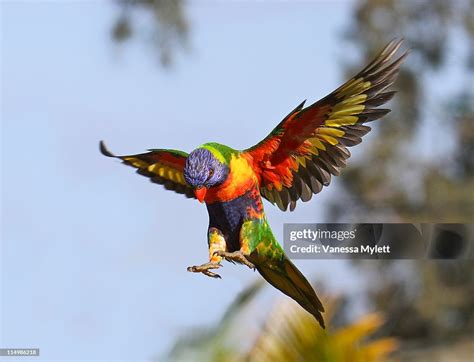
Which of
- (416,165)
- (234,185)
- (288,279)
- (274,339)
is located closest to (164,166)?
(234,185)

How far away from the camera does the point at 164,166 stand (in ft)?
5.31

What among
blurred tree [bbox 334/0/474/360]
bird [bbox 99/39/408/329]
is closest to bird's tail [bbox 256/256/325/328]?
bird [bbox 99/39/408/329]

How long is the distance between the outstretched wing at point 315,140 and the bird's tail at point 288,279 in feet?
0.41

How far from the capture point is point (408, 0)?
5.63 metres

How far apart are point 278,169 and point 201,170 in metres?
0.21

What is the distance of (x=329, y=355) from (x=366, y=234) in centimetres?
34

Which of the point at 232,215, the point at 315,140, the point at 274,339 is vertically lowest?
the point at 274,339

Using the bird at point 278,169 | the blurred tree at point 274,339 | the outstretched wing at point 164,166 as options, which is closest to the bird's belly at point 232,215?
the bird at point 278,169

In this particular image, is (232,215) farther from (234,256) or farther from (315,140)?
(315,140)

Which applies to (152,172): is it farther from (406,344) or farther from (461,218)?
(406,344)

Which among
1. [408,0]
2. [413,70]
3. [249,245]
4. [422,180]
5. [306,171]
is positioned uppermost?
[408,0]

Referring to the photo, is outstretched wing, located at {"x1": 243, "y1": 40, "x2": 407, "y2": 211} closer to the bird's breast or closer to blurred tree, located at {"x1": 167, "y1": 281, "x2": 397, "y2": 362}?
the bird's breast

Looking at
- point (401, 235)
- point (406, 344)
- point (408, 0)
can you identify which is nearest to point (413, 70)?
point (408, 0)

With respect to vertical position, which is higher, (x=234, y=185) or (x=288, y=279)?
(x=234, y=185)
